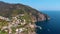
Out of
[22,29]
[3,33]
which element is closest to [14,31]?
[22,29]

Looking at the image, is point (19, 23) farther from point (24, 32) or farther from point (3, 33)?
point (3, 33)

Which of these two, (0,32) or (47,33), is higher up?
(0,32)

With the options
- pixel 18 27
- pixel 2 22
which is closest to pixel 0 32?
pixel 2 22

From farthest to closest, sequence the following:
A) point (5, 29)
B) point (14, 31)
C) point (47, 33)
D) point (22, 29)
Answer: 1. point (47, 33)
2. point (22, 29)
3. point (14, 31)
4. point (5, 29)

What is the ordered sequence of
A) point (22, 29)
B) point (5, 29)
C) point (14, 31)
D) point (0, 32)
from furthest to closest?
point (22, 29), point (14, 31), point (5, 29), point (0, 32)

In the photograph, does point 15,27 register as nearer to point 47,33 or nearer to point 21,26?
point 21,26

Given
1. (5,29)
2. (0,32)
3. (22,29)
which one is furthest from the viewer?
(22,29)

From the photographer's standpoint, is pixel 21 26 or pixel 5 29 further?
pixel 21 26

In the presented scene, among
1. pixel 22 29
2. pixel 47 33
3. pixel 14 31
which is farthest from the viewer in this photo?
pixel 47 33

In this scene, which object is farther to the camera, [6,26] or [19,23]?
[19,23]
